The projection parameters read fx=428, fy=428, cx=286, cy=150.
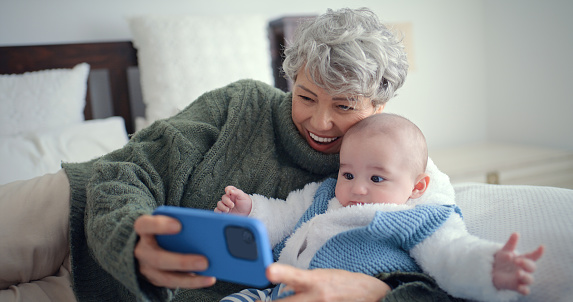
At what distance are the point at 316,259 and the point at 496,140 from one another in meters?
2.92

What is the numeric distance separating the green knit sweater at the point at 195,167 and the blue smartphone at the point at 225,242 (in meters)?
0.22

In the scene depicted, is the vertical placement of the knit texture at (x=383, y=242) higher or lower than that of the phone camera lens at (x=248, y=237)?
lower

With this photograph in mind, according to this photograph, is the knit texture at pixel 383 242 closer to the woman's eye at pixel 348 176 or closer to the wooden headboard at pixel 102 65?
the woman's eye at pixel 348 176

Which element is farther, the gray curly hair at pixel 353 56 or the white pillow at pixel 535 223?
the gray curly hair at pixel 353 56

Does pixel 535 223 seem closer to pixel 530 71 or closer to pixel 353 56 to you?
pixel 353 56

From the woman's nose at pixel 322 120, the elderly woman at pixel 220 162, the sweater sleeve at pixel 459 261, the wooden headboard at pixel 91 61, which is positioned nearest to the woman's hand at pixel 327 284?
the elderly woman at pixel 220 162

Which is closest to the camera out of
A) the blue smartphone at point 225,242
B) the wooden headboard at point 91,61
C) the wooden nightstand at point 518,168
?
the blue smartphone at point 225,242

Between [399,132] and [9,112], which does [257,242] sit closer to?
[399,132]

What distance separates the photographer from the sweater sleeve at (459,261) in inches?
31.0

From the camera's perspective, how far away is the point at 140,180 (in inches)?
43.4

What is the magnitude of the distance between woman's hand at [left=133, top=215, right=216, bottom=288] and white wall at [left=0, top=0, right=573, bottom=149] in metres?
1.76

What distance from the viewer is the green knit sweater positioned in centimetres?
105

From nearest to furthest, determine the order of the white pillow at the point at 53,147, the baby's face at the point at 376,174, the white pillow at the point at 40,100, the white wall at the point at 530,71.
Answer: the baby's face at the point at 376,174 < the white pillow at the point at 53,147 < the white pillow at the point at 40,100 < the white wall at the point at 530,71

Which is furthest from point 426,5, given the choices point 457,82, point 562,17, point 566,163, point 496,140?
point 566,163
